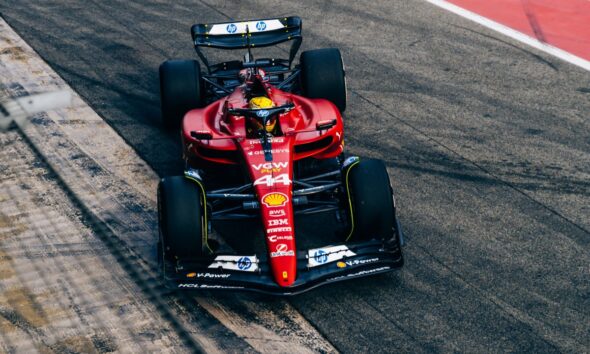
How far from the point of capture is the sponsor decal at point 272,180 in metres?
9.84

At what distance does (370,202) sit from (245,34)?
12.9 ft

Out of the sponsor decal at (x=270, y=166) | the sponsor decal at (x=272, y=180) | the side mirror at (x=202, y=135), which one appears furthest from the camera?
the side mirror at (x=202, y=135)

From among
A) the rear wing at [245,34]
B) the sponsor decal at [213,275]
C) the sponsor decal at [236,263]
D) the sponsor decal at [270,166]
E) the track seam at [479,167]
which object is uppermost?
the rear wing at [245,34]

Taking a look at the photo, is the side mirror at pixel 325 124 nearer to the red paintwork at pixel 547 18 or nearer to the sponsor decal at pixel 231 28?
the sponsor decal at pixel 231 28

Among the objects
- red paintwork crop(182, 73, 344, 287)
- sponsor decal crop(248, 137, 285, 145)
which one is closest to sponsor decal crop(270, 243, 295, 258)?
red paintwork crop(182, 73, 344, 287)

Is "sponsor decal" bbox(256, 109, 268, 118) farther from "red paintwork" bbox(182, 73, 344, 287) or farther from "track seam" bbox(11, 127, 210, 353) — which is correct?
"track seam" bbox(11, 127, 210, 353)

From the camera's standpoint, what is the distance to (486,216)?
434 inches

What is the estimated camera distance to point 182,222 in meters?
9.39

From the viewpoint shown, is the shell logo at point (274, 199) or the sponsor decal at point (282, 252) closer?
the sponsor decal at point (282, 252)

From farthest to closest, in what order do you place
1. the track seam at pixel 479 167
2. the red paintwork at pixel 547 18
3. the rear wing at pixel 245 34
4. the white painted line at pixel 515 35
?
1. the red paintwork at pixel 547 18
2. the white painted line at pixel 515 35
3. the rear wing at pixel 245 34
4. the track seam at pixel 479 167

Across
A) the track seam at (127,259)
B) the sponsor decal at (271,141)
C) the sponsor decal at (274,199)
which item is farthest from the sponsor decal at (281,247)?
the sponsor decal at (271,141)

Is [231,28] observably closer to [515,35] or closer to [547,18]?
[515,35]

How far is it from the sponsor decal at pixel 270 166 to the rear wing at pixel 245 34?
9.80ft

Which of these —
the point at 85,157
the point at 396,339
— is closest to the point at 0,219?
the point at 85,157
